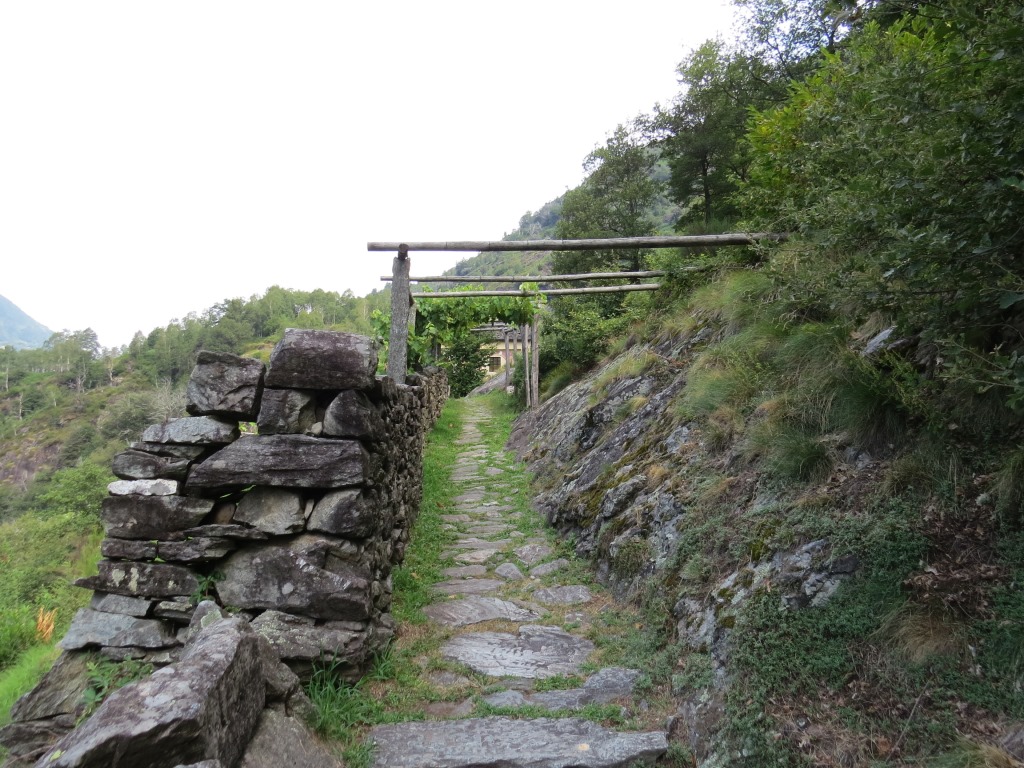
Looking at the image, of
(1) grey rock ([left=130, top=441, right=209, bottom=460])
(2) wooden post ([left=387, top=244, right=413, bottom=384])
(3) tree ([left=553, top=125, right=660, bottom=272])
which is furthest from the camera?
(3) tree ([left=553, top=125, right=660, bottom=272])

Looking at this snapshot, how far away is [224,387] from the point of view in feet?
11.3

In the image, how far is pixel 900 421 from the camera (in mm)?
3012

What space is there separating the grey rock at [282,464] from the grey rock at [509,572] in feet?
6.92

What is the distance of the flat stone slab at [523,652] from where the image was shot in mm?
3426

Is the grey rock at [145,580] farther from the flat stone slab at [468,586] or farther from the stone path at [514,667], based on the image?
the flat stone slab at [468,586]

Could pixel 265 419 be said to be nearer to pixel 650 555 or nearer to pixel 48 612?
pixel 650 555

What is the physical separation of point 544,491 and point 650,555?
3.11 metres

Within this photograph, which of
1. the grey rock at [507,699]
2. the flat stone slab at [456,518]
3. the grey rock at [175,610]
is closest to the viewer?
the grey rock at [507,699]

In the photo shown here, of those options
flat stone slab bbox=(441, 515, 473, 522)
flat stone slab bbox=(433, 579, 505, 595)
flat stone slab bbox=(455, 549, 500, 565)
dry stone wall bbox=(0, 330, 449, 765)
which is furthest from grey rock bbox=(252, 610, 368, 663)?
flat stone slab bbox=(441, 515, 473, 522)

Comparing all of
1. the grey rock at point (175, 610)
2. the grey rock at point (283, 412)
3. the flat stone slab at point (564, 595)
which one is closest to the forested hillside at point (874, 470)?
the flat stone slab at point (564, 595)

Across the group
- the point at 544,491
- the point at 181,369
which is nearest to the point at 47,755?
the point at 544,491

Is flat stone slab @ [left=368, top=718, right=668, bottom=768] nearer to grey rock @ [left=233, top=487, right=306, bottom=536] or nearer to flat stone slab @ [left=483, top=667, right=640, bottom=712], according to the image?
flat stone slab @ [left=483, top=667, right=640, bottom=712]

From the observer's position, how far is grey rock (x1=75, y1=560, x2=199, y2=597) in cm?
318

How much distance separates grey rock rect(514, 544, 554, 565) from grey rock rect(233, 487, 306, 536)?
2592mm
